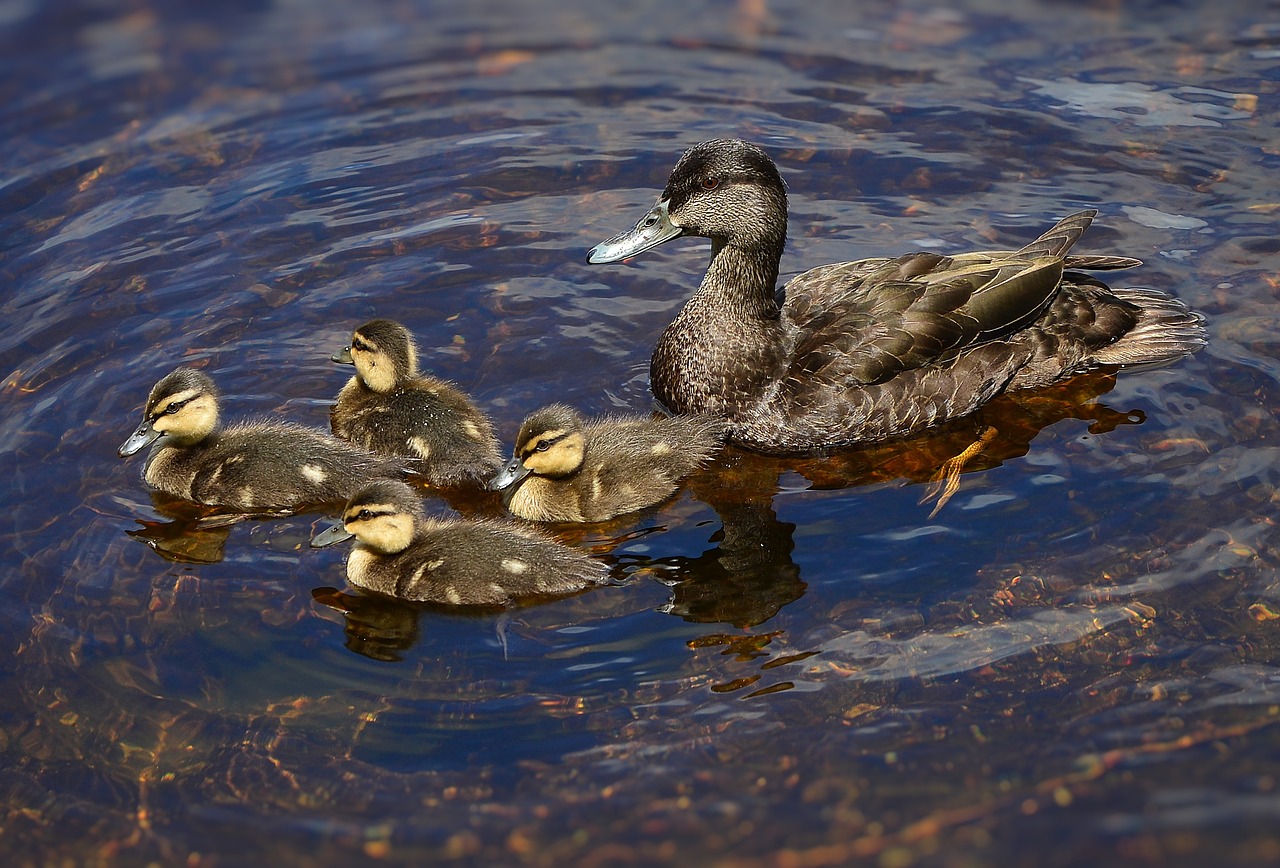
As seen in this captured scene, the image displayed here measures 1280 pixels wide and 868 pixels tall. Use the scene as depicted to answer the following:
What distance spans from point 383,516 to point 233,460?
1.04 metres

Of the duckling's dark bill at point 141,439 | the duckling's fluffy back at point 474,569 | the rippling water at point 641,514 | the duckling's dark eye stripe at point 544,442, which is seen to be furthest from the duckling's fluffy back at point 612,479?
the duckling's dark bill at point 141,439

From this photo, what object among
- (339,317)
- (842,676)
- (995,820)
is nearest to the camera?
(995,820)

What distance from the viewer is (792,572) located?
5.55 meters

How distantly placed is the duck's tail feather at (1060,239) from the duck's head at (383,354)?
3.15 m

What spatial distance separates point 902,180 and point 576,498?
375 centimetres

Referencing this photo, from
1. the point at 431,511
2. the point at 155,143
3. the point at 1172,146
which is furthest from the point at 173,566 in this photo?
the point at 1172,146

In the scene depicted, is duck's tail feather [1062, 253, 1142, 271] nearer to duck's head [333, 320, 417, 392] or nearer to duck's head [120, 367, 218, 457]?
duck's head [333, 320, 417, 392]

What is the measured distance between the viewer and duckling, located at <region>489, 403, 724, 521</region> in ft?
19.1

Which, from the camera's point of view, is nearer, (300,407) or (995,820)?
(995,820)

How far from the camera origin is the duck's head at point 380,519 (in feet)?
17.6

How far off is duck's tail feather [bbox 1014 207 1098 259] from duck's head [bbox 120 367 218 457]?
406cm

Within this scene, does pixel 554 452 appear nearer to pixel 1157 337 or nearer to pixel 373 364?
pixel 373 364

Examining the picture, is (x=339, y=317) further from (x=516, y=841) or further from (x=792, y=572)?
(x=516, y=841)

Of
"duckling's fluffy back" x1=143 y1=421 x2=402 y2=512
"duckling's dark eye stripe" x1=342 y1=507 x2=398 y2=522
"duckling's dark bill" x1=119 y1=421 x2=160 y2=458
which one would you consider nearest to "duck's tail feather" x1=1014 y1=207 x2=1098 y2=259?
"duckling's fluffy back" x1=143 y1=421 x2=402 y2=512
